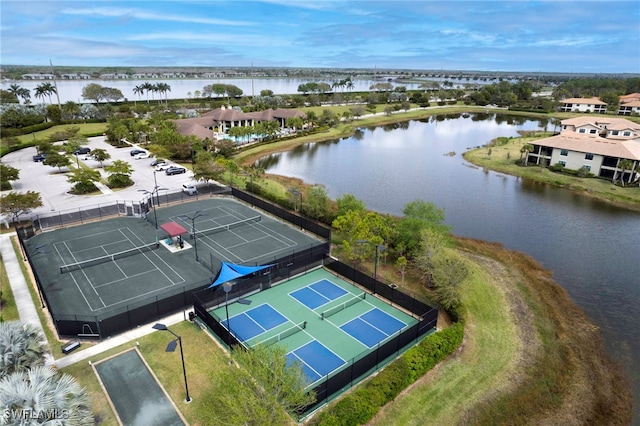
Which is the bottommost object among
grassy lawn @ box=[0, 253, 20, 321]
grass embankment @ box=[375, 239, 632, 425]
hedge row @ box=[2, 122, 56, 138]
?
grass embankment @ box=[375, 239, 632, 425]

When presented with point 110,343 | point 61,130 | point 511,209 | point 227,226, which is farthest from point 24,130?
Result: point 511,209

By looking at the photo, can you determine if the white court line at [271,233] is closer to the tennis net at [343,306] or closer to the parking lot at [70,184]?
the tennis net at [343,306]

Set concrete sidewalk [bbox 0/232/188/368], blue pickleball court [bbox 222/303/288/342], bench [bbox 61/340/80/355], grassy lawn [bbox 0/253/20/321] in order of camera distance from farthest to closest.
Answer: grassy lawn [bbox 0/253/20/321] < blue pickleball court [bbox 222/303/288/342] < bench [bbox 61/340/80/355] < concrete sidewalk [bbox 0/232/188/368]

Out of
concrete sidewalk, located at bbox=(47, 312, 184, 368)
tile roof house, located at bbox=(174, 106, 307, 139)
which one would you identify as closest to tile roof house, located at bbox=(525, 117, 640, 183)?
tile roof house, located at bbox=(174, 106, 307, 139)

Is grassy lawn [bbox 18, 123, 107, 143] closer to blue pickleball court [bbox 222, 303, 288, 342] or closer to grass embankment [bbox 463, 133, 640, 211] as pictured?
blue pickleball court [bbox 222, 303, 288, 342]

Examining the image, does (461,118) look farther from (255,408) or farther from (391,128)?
(255,408)

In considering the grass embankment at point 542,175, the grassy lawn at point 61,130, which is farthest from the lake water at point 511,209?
the grassy lawn at point 61,130
